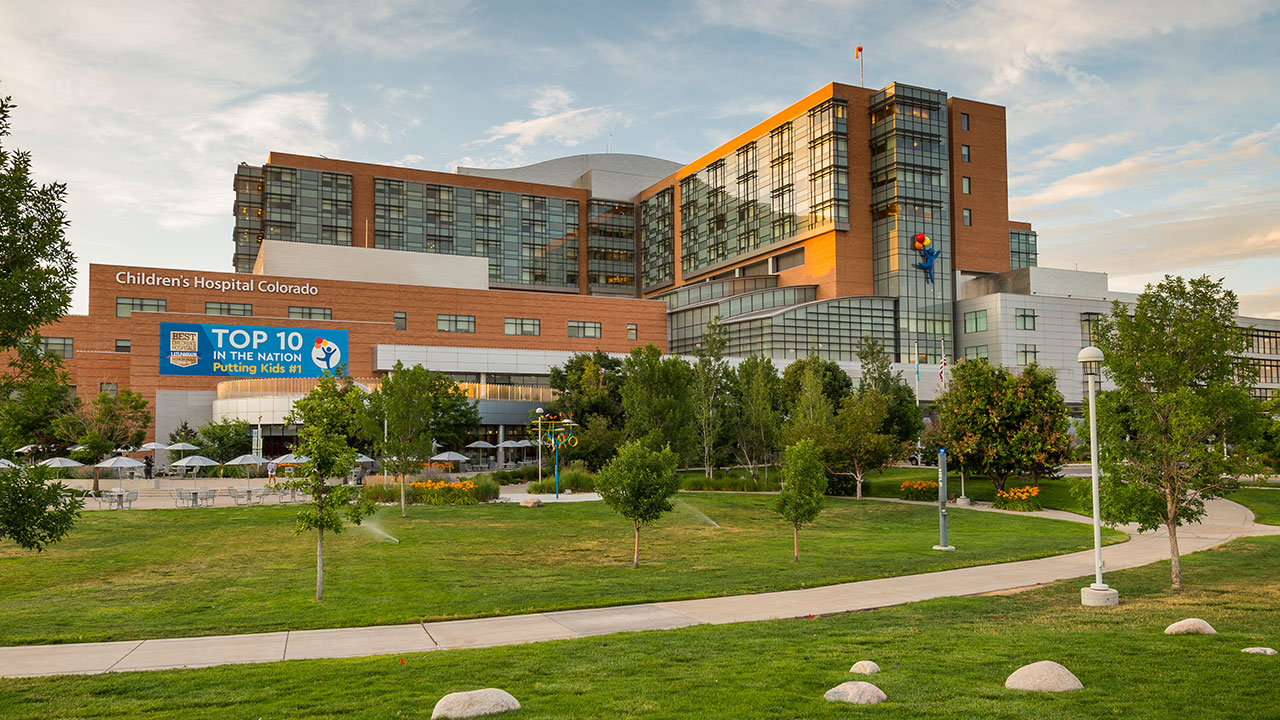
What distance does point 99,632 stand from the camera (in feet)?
46.0

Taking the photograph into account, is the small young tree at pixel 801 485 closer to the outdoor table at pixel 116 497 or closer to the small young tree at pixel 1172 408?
the small young tree at pixel 1172 408

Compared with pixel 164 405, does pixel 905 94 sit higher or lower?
higher

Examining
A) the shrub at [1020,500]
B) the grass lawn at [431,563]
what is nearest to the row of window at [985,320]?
the shrub at [1020,500]

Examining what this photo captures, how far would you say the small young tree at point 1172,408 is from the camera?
667 inches

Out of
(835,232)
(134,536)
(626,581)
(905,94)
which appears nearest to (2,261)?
(626,581)

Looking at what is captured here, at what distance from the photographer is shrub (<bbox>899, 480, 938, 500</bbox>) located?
42.9 metres

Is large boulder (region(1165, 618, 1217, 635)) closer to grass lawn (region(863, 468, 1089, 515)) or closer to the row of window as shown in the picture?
grass lawn (region(863, 468, 1089, 515))

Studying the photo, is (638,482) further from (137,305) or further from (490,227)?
(490,227)

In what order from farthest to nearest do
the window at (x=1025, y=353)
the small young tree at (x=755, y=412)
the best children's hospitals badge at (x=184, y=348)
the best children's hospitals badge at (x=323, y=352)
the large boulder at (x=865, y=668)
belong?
1. the window at (x=1025, y=353)
2. the best children's hospitals badge at (x=323, y=352)
3. the best children's hospitals badge at (x=184, y=348)
4. the small young tree at (x=755, y=412)
5. the large boulder at (x=865, y=668)

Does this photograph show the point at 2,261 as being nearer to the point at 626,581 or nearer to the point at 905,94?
the point at 626,581

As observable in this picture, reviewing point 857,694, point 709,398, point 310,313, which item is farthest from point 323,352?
point 857,694

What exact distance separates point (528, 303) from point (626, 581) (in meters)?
74.4

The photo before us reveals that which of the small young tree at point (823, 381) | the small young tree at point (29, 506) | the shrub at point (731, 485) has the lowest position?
the shrub at point (731, 485)

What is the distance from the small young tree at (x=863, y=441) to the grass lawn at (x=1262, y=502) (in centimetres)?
1474
